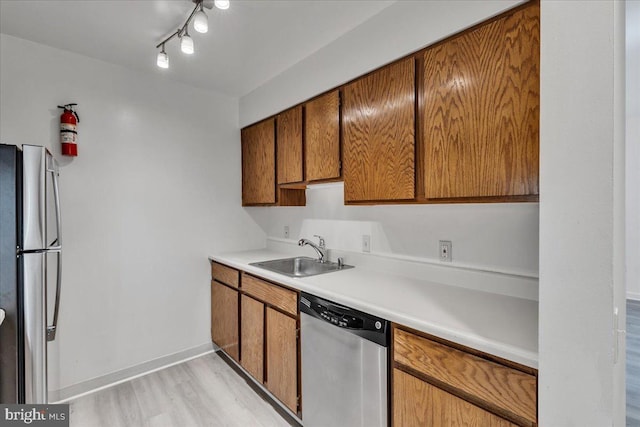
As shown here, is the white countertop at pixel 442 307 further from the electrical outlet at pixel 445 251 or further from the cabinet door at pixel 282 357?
the cabinet door at pixel 282 357

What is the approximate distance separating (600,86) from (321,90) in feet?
5.28

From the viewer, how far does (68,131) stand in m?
2.09

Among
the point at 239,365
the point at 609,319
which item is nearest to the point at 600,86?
the point at 609,319

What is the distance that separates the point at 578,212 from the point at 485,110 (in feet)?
2.23

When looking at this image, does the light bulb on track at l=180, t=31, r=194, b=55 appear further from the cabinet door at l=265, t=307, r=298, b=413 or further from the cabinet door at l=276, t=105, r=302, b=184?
the cabinet door at l=265, t=307, r=298, b=413

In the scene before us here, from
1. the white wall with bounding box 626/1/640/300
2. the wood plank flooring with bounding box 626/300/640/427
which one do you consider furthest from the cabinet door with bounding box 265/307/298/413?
the white wall with bounding box 626/1/640/300

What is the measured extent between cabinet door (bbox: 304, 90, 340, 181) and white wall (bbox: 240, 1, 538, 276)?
11 cm

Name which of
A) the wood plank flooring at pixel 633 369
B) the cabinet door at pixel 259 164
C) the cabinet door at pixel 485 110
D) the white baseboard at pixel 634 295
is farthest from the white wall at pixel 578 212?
the white baseboard at pixel 634 295

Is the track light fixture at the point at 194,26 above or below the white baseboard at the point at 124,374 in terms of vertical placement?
above

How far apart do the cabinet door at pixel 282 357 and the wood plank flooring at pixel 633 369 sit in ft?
7.07

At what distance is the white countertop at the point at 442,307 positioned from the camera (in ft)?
3.39

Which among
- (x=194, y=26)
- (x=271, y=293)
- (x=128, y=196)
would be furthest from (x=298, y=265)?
(x=194, y=26)

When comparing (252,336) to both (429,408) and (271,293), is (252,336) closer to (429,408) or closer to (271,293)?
(271,293)

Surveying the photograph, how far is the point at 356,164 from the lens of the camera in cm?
186
